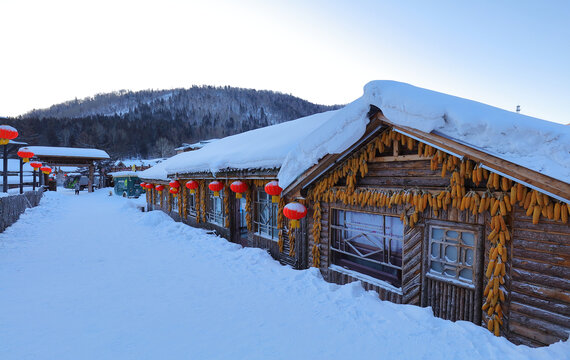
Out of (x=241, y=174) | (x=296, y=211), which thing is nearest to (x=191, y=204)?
(x=241, y=174)

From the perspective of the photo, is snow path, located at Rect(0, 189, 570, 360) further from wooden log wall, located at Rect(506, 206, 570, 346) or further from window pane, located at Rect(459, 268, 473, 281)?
window pane, located at Rect(459, 268, 473, 281)

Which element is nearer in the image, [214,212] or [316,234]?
[316,234]

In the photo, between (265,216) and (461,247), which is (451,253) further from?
(265,216)

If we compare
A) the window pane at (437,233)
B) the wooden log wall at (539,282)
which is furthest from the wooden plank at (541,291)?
the window pane at (437,233)

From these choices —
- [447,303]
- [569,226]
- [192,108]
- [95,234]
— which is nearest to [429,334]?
[447,303]

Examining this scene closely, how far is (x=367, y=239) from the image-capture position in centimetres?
688

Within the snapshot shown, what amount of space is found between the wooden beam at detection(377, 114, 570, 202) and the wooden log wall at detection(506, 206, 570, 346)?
2.44 feet

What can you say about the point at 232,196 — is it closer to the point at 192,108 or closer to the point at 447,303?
the point at 447,303

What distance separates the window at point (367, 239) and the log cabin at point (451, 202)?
1.3 inches

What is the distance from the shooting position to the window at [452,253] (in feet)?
15.7

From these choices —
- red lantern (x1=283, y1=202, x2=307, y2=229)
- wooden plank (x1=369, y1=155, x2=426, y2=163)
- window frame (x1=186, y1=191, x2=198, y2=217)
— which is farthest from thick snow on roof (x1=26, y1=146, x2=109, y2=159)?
wooden plank (x1=369, y1=155, x2=426, y2=163)

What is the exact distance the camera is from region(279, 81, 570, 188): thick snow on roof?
3.32 meters

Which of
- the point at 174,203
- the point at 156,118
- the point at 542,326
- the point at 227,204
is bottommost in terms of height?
the point at 542,326

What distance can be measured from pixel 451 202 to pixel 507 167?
1.31 m
